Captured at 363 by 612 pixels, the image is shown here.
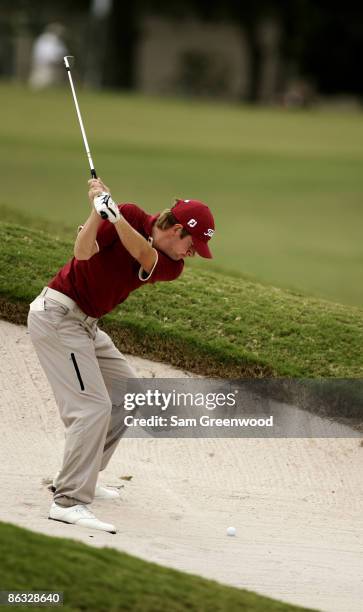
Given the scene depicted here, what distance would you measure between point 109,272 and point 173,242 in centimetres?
43

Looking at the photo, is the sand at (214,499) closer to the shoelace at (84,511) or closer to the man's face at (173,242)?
the shoelace at (84,511)

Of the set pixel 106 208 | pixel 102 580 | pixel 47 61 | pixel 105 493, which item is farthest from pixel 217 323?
pixel 47 61

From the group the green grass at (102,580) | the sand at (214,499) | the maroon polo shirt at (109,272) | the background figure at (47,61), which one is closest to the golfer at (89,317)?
the maroon polo shirt at (109,272)

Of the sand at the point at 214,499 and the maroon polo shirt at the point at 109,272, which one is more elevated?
the maroon polo shirt at the point at 109,272

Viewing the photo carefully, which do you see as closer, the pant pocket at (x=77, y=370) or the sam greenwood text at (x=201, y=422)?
the pant pocket at (x=77, y=370)

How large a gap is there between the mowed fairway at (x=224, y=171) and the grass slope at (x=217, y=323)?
3.02 m

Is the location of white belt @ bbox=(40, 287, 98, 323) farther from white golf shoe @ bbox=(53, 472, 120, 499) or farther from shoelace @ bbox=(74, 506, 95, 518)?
white golf shoe @ bbox=(53, 472, 120, 499)

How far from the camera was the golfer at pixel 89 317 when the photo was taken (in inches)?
282

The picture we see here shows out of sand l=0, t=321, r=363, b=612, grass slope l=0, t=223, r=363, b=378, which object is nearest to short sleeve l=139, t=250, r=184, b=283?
sand l=0, t=321, r=363, b=612

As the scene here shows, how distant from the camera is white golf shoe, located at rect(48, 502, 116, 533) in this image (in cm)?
732

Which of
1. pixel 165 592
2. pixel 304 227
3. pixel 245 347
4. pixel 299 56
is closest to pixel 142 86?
pixel 299 56

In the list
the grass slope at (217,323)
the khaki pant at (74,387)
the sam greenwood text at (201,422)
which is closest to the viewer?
the khaki pant at (74,387)

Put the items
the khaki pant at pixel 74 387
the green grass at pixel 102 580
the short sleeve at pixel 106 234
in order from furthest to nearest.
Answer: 1. the khaki pant at pixel 74 387
2. the short sleeve at pixel 106 234
3. the green grass at pixel 102 580

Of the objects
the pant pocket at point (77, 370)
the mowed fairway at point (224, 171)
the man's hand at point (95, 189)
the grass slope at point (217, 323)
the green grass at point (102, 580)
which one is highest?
the man's hand at point (95, 189)
